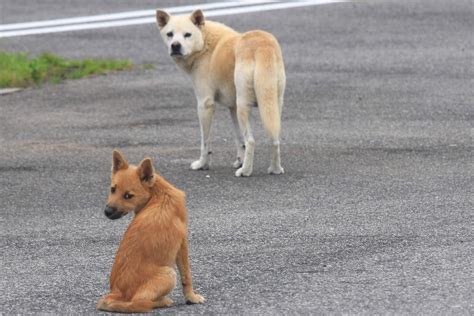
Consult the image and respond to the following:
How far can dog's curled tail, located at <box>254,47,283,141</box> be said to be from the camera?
1052cm

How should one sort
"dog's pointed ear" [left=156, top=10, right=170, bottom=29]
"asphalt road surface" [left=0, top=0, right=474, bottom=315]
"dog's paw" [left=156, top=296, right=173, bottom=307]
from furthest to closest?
1. "dog's pointed ear" [left=156, top=10, right=170, bottom=29]
2. "asphalt road surface" [left=0, top=0, right=474, bottom=315]
3. "dog's paw" [left=156, top=296, right=173, bottom=307]

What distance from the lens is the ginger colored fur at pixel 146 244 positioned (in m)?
6.62

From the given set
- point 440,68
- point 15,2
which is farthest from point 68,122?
point 15,2

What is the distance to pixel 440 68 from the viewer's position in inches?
607

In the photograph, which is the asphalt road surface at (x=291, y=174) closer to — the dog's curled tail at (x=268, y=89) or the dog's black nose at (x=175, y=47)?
the dog's curled tail at (x=268, y=89)

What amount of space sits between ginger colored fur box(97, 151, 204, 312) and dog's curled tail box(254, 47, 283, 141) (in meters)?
3.58

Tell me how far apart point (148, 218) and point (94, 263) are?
4.18 ft

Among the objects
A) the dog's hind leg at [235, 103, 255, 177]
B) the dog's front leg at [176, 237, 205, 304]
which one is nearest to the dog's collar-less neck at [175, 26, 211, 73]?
the dog's hind leg at [235, 103, 255, 177]

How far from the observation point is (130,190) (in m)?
6.95

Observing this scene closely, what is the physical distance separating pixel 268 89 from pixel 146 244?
4102 millimetres

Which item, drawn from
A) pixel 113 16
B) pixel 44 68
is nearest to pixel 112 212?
pixel 44 68

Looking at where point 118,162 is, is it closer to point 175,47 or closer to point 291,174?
A: point 291,174

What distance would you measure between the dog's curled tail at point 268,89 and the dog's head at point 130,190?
3624 millimetres

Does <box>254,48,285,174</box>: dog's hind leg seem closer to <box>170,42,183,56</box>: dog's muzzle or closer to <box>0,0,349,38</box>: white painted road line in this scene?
<box>170,42,183,56</box>: dog's muzzle
